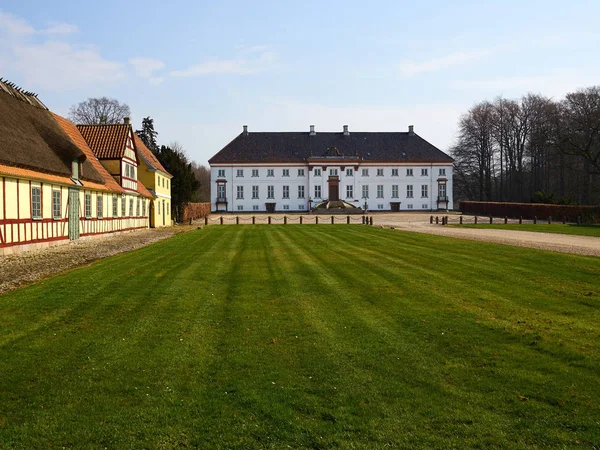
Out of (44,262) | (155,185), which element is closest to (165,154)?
(155,185)

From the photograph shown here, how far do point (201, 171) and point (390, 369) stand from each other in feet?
385

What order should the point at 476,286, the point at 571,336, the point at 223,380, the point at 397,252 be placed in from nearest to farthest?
the point at 223,380 → the point at 571,336 → the point at 476,286 → the point at 397,252

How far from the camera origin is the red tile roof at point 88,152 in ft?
93.4

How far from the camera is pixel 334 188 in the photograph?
80.4 meters

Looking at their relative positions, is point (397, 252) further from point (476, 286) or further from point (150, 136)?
point (150, 136)

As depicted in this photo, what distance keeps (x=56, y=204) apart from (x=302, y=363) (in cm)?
1888

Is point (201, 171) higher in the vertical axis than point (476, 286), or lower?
higher

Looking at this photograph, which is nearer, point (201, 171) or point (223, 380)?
point (223, 380)

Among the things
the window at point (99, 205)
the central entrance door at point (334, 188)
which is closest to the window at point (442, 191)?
the central entrance door at point (334, 188)

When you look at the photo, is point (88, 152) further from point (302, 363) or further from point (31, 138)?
point (302, 363)

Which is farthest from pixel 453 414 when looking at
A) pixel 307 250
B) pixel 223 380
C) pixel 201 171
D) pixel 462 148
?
pixel 201 171

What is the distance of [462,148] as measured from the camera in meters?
78.4

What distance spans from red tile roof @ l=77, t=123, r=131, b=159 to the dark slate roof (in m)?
46.2

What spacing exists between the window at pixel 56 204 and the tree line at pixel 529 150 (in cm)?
4413
